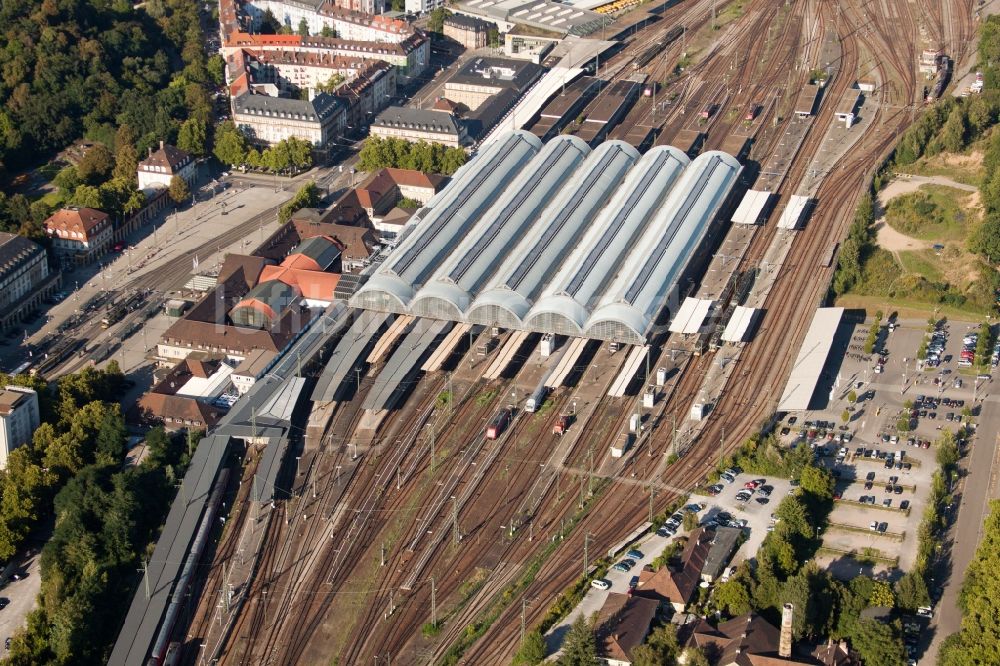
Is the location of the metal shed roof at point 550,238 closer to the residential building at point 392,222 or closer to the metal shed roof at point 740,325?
the residential building at point 392,222

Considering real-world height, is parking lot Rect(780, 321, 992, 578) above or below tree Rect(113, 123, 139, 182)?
below

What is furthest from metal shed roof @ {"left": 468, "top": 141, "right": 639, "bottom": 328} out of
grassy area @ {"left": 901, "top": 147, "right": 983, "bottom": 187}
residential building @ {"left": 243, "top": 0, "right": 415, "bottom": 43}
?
residential building @ {"left": 243, "top": 0, "right": 415, "bottom": 43}

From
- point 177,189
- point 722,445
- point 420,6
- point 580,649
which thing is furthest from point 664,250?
point 420,6

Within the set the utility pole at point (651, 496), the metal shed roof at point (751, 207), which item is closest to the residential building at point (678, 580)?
the utility pole at point (651, 496)

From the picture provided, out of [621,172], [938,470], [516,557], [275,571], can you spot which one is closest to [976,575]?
[938,470]

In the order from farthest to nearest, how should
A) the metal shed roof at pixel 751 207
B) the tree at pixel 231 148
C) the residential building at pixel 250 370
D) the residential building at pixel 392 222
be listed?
the tree at pixel 231 148, the residential building at pixel 392 222, the metal shed roof at pixel 751 207, the residential building at pixel 250 370

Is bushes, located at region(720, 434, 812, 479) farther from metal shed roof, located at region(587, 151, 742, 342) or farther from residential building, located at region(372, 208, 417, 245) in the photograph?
residential building, located at region(372, 208, 417, 245)
